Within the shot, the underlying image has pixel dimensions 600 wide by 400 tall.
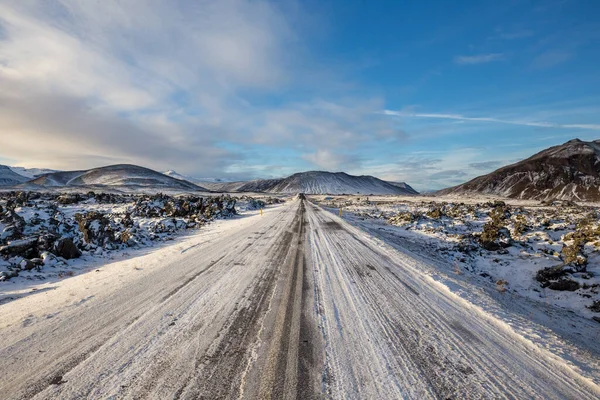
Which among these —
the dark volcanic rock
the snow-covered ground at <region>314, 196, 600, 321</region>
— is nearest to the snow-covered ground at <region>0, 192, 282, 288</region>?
the dark volcanic rock

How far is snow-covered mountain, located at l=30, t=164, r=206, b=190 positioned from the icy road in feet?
435

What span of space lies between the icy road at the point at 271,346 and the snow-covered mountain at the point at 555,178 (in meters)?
93.4

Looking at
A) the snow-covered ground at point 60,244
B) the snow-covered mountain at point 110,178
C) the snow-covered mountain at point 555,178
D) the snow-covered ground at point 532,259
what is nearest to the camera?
the snow-covered ground at point 532,259

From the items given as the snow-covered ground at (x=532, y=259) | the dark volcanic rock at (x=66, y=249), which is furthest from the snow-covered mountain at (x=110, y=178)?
the snow-covered ground at (x=532, y=259)

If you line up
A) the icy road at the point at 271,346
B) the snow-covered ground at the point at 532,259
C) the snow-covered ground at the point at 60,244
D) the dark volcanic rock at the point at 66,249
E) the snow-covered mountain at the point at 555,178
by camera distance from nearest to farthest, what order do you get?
the icy road at the point at 271,346, the snow-covered ground at the point at 532,259, the snow-covered ground at the point at 60,244, the dark volcanic rock at the point at 66,249, the snow-covered mountain at the point at 555,178

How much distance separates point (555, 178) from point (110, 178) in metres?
188

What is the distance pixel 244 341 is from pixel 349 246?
7.81 m

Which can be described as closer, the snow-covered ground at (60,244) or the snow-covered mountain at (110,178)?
the snow-covered ground at (60,244)

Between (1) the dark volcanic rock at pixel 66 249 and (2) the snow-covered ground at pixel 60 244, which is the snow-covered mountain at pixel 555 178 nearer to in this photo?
(2) the snow-covered ground at pixel 60 244

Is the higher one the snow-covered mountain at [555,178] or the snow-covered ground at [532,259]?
the snow-covered mountain at [555,178]

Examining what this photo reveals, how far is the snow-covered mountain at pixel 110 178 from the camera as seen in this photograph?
131m

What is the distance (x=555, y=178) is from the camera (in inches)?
3295

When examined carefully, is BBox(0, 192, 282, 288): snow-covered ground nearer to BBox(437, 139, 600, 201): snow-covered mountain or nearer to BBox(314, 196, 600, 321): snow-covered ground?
BBox(314, 196, 600, 321): snow-covered ground

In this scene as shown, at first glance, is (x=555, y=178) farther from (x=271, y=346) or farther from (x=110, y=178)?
(x=110, y=178)
